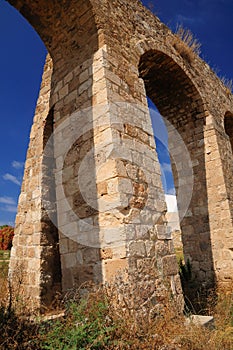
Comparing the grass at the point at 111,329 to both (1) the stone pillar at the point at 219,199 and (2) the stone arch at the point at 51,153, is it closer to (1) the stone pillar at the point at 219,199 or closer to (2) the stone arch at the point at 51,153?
(2) the stone arch at the point at 51,153

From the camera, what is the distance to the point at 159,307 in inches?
121

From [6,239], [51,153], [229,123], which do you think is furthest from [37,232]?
[6,239]

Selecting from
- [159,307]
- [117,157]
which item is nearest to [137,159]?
[117,157]

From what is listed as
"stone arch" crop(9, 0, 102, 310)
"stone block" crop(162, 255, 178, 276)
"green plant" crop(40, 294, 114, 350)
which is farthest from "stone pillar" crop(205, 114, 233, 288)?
"green plant" crop(40, 294, 114, 350)

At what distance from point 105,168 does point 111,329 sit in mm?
1758

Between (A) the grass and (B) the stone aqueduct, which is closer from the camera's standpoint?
(A) the grass

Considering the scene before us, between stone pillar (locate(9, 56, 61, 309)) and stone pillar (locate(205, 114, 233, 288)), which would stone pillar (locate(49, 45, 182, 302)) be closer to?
stone pillar (locate(9, 56, 61, 309))

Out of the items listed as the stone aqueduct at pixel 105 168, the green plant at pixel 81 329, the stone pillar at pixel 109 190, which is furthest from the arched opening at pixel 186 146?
the green plant at pixel 81 329

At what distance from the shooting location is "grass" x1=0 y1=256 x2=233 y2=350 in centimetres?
232

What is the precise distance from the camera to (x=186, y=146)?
674cm

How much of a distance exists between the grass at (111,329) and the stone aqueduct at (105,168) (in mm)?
311

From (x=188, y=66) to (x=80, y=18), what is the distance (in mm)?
3182

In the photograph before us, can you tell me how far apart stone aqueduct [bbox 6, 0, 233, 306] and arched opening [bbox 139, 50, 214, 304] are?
0.10 ft

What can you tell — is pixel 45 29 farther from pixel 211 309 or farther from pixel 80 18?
pixel 211 309
